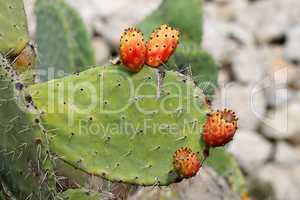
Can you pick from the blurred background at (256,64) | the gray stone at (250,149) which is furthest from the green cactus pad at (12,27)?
the gray stone at (250,149)

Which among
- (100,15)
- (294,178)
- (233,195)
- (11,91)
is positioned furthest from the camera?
(100,15)

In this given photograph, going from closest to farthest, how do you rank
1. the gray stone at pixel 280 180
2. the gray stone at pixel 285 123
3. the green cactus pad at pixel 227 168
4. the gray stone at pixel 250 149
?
the green cactus pad at pixel 227 168
the gray stone at pixel 280 180
the gray stone at pixel 250 149
the gray stone at pixel 285 123

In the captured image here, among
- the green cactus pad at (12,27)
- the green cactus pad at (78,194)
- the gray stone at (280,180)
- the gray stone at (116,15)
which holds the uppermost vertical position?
the gray stone at (116,15)

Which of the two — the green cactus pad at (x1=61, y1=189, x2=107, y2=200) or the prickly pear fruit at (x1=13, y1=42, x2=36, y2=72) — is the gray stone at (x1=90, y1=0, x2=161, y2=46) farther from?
the green cactus pad at (x1=61, y1=189, x2=107, y2=200)

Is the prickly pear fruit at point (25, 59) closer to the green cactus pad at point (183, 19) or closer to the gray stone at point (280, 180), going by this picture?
the green cactus pad at point (183, 19)

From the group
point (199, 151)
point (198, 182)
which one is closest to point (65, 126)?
point (199, 151)

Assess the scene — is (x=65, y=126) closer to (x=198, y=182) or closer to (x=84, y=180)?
(x=84, y=180)
